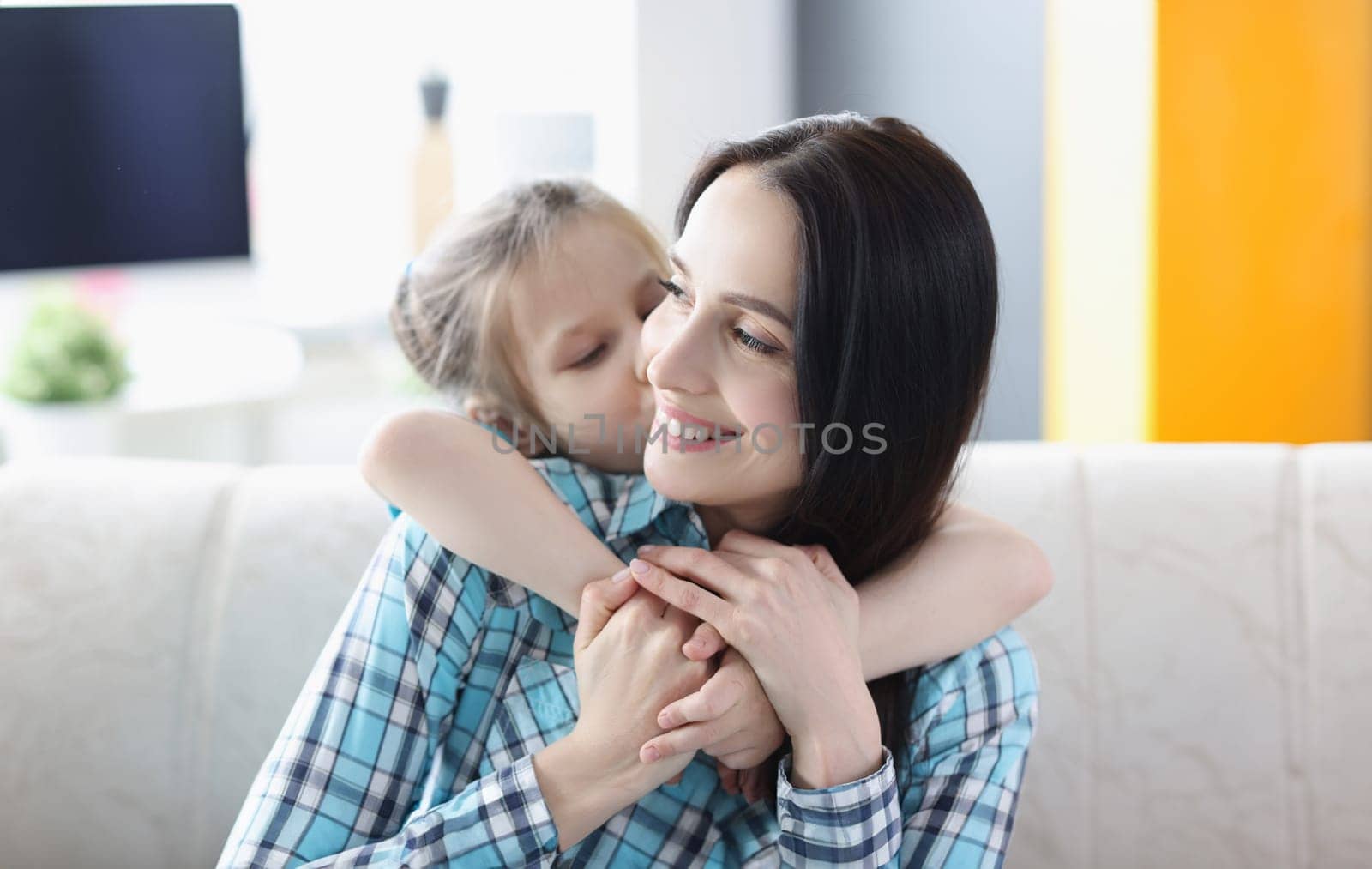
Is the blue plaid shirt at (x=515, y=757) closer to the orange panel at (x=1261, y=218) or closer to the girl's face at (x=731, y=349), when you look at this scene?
the girl's face at (x=731, y=349)

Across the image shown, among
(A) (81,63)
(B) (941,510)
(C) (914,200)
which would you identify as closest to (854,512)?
(B) (941,510)

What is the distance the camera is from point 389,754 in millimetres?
1052

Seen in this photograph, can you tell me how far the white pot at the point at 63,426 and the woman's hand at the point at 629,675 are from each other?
7.42ft

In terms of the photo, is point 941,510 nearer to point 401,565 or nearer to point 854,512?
point 854,512

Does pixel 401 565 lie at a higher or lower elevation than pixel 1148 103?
lower

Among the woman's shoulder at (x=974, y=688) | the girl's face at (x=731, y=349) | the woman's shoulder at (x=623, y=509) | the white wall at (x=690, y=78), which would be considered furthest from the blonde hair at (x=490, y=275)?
the white wall at (x=690, y=78)

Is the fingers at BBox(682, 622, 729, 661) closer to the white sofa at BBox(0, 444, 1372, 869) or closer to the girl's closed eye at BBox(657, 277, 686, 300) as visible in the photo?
the girl's closed eye at BBox(657, 277, 686, 300)

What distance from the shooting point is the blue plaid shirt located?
1.00 metres

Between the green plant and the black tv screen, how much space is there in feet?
5.62

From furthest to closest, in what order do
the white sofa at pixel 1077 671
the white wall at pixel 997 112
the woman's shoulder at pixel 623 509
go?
1. the white wall at pixel 997 112
2. the white sofa at pixel 1077 671
3. the woman's shoulder at pixel 623 509

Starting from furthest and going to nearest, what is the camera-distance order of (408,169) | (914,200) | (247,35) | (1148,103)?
(408,169)
(247,35)
(1148,103)
(914,200)

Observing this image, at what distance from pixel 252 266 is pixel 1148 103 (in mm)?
2648

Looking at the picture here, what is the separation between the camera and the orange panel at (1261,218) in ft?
7.45

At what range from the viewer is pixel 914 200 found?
956 millimetres
